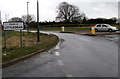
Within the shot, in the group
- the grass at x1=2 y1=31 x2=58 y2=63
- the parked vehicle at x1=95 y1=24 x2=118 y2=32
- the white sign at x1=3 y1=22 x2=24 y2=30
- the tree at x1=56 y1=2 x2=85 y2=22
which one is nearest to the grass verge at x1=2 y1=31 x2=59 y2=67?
the grass at x1=2 y1=31 x2=58 y2=63

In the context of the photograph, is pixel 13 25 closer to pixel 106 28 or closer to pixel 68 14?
pixel 106 28

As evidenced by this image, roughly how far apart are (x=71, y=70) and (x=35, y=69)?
134 cm

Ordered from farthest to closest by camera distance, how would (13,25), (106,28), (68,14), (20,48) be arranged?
(68,14) < (106,28) < (13,25) < (20,48)

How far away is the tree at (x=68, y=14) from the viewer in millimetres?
69625

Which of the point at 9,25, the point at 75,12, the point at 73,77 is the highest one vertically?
the point at 75,12

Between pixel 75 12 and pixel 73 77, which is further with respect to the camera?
pixel 75 12

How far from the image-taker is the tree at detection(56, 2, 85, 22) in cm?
6962

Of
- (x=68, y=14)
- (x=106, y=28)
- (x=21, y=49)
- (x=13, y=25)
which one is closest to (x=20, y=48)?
(x=21, y=49)

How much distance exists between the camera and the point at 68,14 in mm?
69812

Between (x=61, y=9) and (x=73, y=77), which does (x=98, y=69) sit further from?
(x=61, y=9)

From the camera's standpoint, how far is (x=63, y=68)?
6223 mm

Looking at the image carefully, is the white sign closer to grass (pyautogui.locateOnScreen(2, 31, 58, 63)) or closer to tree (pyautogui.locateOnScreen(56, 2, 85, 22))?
grass (pyautogui.locateOnScreen(2, 31, 58, 63))

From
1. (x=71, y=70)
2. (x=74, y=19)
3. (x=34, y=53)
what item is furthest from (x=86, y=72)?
(x=74, y=19)

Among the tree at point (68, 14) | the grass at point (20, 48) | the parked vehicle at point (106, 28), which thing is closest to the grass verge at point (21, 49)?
the grass at point (20, 48)
